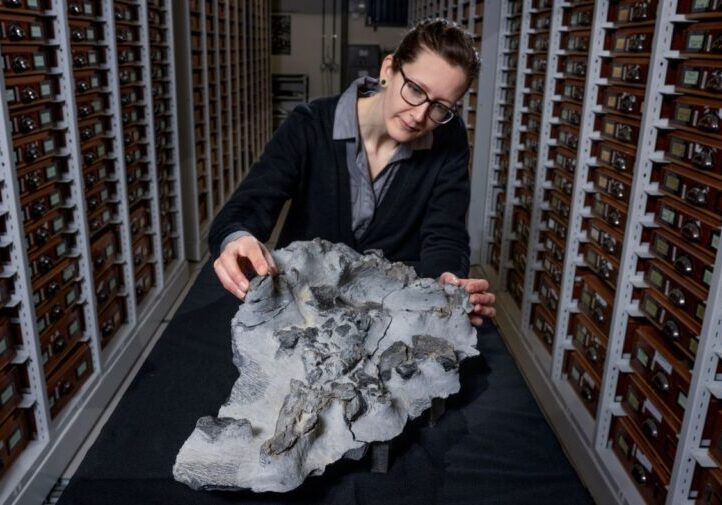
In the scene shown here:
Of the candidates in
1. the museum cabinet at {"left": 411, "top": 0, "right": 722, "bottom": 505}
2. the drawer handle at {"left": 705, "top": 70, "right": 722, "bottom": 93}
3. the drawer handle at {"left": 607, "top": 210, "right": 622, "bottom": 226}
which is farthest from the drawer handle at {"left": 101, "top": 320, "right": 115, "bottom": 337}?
the drawer handle at {"left": 705, "top": 70, "right": 722, "bottom": 93}

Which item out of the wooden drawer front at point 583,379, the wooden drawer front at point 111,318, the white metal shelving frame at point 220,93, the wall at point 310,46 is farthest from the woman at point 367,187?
the wall at point 310,46

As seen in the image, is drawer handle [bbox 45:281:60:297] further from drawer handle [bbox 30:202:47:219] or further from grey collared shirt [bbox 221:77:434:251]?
grey collared shirt [bbox 221:77:434:251]

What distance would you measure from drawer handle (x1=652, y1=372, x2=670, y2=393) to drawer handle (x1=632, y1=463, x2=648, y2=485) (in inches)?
10.1

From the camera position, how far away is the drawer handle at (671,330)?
1.91 metres

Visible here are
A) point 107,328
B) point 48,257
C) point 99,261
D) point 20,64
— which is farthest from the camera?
point 107,328

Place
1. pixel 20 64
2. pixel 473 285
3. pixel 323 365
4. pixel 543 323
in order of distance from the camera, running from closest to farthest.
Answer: pixel 323 365 → pixel 473 285 → pixel 20 64 → pixel 543 323

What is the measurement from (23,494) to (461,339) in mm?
1402

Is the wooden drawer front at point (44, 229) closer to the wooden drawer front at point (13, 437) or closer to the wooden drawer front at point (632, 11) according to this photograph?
the wooden drawer front at point (13, 437)

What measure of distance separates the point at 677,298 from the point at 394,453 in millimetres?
944

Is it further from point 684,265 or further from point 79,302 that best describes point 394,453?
point 79,302

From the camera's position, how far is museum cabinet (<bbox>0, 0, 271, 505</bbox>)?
81.1 inches

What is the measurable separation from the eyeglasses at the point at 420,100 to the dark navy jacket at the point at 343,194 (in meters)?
0.34

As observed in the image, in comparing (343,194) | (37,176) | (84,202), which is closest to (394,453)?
(343,194)

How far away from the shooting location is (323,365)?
5.03 ft
